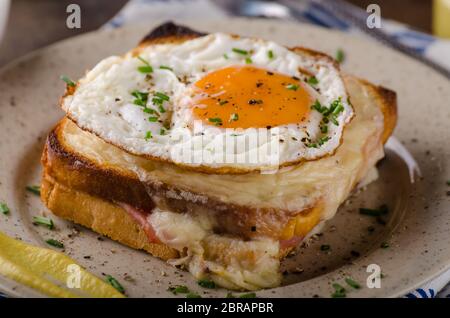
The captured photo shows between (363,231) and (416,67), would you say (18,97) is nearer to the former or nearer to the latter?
(363,231)

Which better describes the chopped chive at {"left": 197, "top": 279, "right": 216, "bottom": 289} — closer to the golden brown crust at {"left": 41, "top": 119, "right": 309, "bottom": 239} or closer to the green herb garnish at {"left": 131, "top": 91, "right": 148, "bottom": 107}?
the golden brown crust at {"left": 41, "top": 119, "right": 309, "bottom": 239}

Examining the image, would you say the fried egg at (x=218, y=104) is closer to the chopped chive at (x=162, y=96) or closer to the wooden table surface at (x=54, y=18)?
the chopped chive at (x=162, y=96)

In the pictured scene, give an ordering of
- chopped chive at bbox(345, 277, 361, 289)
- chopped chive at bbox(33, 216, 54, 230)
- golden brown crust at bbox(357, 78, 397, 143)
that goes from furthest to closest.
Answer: golden brown crust at bbox(357, 78, 397, 143) → chopped chive at bbox(33, 216, 54, 230) → chopped chive at bbox(345, 277, 361, 289)

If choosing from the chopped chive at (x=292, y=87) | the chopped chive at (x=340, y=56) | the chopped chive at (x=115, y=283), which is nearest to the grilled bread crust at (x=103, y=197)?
the chopped chive at (x=115, y=283)

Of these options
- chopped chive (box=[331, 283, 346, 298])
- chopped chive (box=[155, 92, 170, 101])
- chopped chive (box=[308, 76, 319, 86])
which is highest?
chopped chive (box=[308, 76, 319, 86])

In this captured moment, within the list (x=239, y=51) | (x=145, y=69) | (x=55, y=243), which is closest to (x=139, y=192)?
(x=55, y=243)

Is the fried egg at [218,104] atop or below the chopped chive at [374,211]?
atop

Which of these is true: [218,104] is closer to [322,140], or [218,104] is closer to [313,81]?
[322,140]

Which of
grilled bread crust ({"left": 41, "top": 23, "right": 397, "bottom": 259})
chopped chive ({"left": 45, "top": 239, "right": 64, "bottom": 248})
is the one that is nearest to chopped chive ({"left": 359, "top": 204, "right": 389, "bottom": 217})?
grilled bread crust ({"left": 41, "top": 23, "right": 397, "bottom": 259})
